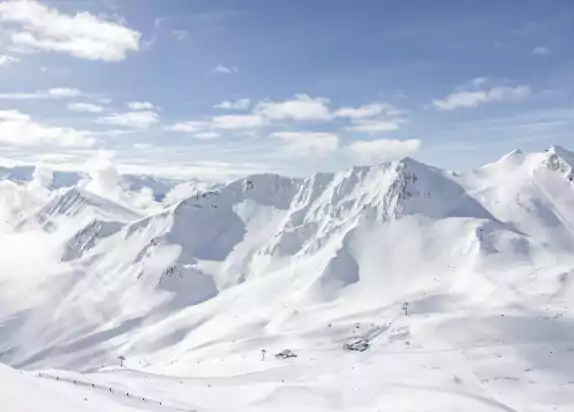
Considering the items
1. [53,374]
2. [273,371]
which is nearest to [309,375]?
[273,371]

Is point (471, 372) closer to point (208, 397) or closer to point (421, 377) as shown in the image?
point (421, 377)

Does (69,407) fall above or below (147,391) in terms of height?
above

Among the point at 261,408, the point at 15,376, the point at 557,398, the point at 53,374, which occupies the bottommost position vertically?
the point at 557,398

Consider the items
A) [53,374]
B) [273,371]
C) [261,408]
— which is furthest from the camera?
[273,371]

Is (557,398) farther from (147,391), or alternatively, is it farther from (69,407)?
(69,407)

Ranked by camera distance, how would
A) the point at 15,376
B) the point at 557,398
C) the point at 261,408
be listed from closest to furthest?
the point at 15,376 < the point at 261,408 < the point at 557,398

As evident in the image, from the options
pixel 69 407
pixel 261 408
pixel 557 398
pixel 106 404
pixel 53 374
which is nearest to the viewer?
pixel 69 407

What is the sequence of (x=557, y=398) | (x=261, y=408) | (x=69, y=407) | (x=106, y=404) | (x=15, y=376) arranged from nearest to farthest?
(x=69, y=407), (x=15, y=376), (x=106, y=404), (x=261, y=408), (x=557, y=398)

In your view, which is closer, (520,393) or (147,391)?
(147,391)

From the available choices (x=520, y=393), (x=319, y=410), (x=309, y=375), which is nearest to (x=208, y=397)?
(x=319, y=410)
